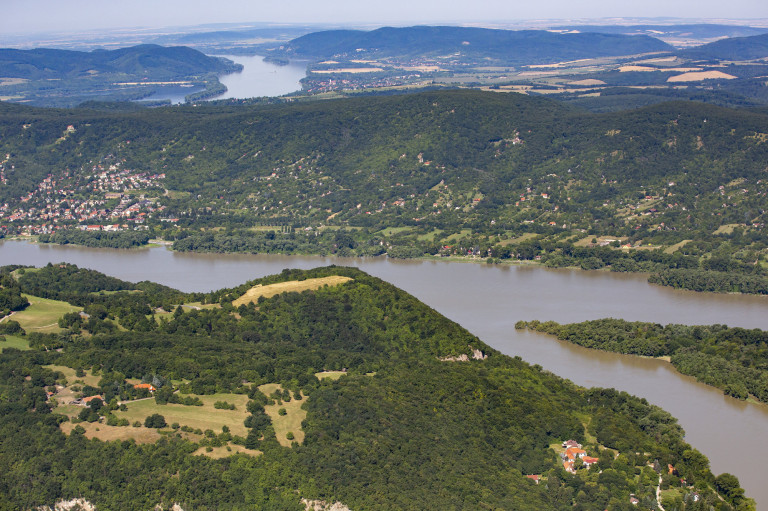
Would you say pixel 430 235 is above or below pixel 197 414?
below

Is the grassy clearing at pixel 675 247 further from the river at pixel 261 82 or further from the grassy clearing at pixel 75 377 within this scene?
the river at pixel 261 82

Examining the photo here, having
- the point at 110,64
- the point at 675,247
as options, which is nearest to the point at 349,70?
the point at 110,64

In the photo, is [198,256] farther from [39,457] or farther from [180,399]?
[39,457]

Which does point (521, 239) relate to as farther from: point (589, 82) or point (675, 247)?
point (589, 82)

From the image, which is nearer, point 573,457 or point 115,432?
point 115,432

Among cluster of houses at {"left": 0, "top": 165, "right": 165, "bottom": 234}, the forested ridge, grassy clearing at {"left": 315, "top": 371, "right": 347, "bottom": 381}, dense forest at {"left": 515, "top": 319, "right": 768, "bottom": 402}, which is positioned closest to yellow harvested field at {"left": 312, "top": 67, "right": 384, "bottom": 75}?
the forested ridge

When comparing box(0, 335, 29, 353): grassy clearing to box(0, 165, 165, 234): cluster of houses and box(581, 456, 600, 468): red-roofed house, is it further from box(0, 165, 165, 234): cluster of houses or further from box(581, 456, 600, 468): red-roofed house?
box(0, 165, 165, 234): cluster of houses

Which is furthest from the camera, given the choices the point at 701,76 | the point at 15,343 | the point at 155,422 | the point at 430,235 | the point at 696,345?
the point at 701,76

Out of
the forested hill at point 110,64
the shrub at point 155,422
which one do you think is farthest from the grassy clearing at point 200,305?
the forested hill at point 110,64
